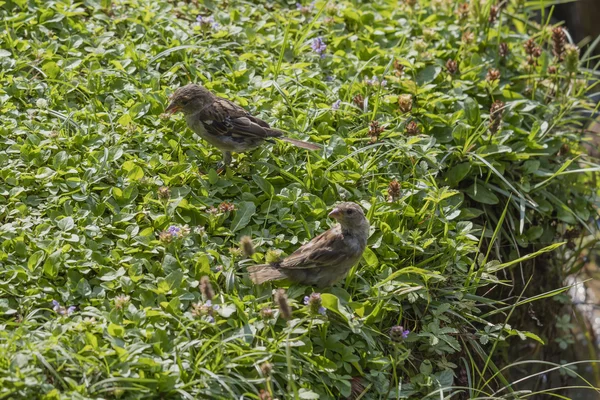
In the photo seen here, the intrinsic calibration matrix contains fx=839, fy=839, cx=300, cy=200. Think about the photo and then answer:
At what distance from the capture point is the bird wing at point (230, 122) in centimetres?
514

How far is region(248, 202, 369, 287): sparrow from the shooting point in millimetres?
4473

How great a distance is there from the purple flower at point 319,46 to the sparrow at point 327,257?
2079 mm

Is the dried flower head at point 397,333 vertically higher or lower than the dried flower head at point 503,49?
lower

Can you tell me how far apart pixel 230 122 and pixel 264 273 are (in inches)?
44.7

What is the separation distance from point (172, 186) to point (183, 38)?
172 centimetres

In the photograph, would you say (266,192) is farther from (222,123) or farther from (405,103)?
(405,103)

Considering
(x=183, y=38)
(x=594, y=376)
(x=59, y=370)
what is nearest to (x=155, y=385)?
(x=59, y=370)

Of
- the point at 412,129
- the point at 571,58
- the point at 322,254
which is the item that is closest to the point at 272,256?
the point at 322,254

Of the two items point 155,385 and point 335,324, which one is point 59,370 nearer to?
point 155,385

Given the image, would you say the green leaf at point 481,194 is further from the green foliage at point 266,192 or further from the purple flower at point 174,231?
the purple flower at point 174,231

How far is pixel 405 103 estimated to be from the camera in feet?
19.3

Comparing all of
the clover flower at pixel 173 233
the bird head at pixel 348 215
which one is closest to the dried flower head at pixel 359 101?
the bird head at pixel 348 215

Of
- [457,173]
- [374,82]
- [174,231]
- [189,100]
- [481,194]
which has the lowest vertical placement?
[481,194]

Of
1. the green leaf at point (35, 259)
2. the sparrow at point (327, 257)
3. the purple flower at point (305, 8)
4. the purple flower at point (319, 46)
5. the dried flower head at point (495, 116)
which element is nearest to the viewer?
the green leaf at point (35, 259)
